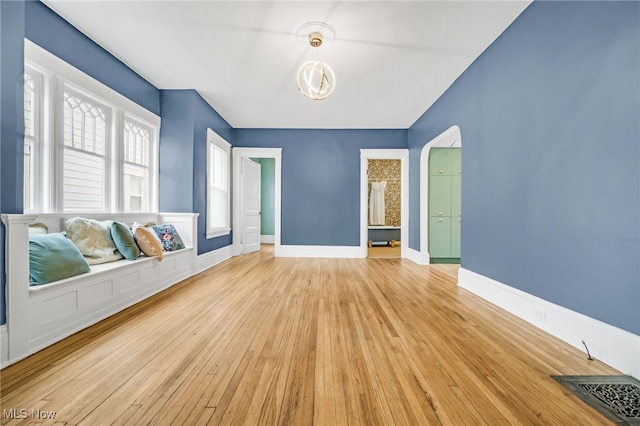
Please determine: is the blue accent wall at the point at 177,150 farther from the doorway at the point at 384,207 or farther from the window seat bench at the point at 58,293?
the doorway at the point at 384,207

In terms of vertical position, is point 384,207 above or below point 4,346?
above

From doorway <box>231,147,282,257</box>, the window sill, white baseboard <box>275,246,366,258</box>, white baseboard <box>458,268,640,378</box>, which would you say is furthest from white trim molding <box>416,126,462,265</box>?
the window sill

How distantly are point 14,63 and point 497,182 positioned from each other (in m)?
4.22

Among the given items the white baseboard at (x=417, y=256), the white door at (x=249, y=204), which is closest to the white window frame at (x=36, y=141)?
the white door at (x=249, y=204)

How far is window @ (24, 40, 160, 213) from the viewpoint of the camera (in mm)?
2480

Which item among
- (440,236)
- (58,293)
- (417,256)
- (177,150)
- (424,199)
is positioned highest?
(177,150)

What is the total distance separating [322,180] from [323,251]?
163cm

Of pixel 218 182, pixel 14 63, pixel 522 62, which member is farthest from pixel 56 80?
pixel 522 62

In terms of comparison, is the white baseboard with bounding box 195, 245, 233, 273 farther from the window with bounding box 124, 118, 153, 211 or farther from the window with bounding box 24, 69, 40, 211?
the window with bounding box 24, 69, 40, 211

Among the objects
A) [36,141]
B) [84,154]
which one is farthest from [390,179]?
[36,141]

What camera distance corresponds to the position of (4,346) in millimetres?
1670

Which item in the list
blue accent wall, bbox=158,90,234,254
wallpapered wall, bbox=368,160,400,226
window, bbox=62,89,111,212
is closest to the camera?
window, bbox=62,89,111,212

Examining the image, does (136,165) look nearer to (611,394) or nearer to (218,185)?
(218,185)

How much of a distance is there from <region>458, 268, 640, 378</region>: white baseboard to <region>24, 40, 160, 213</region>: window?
15.0 feet
